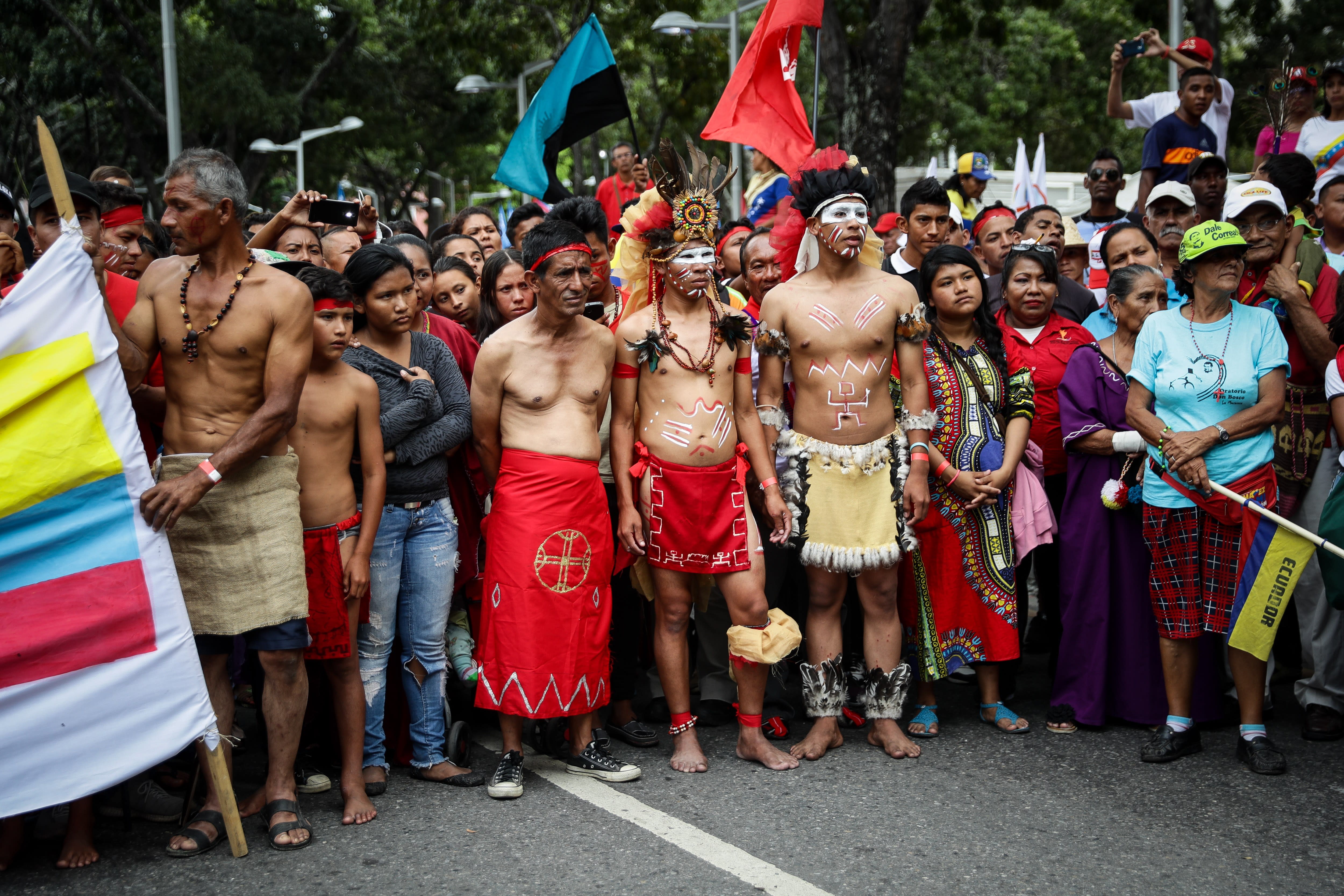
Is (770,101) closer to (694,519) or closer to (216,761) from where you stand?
(694,519)

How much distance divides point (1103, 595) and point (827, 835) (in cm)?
197

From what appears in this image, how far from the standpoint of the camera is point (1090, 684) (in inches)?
212

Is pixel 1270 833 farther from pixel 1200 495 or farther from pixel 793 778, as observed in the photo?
pixel 793 778

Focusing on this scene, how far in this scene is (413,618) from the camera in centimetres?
485

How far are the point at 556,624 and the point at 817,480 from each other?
1281mm

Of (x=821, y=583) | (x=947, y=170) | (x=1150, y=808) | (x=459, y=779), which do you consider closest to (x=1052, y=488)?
(x=821, y=583)

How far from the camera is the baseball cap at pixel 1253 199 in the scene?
5.58m

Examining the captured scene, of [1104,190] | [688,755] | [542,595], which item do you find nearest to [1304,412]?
[688,755]

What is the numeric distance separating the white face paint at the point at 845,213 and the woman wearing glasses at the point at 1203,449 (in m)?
1.30

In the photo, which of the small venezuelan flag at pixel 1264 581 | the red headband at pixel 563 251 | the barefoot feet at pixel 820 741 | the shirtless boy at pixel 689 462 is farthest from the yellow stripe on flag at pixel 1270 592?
the red headband at pixel 563 251

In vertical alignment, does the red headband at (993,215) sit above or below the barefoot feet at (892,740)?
above

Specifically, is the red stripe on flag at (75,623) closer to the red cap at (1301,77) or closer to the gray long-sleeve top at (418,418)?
the gray long-sleeve top at (418,418)

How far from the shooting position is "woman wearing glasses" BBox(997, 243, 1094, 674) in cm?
578

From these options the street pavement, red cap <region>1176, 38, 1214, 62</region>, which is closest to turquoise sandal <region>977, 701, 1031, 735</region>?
the street pavement
